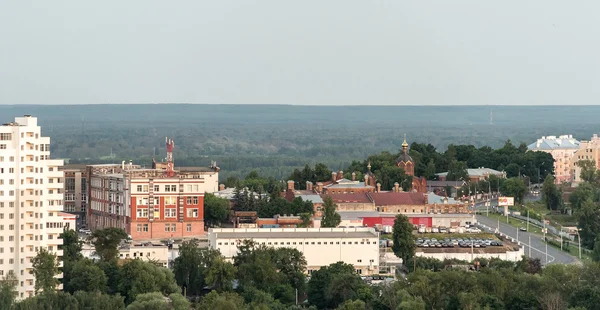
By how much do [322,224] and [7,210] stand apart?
28905 mm

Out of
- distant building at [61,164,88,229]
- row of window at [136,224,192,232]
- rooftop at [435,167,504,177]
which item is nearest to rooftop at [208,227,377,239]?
row of window at [136,224,192,232]

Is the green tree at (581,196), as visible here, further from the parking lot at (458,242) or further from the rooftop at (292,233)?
the rooftop at (292,233)

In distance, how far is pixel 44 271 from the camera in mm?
68375

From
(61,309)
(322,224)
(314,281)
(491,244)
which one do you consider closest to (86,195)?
(322,224)

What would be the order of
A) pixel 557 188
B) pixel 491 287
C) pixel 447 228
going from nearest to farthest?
pixel 491 287
pixel 447 228
pixel 557 188

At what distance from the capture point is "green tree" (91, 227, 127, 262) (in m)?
80.0

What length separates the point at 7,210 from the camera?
6931cm

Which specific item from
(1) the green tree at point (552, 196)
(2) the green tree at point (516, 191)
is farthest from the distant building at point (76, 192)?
(1) the green tree at point (552, 196)

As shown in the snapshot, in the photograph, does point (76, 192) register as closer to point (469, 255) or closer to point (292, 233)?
point (292, 233)

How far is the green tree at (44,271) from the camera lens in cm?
Answer: 6831

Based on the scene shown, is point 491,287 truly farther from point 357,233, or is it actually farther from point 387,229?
point 387,229

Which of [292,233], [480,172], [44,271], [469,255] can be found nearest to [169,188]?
[292,233]

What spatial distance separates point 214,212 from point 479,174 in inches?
1523

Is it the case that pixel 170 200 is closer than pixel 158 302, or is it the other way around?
pixel 158 302
